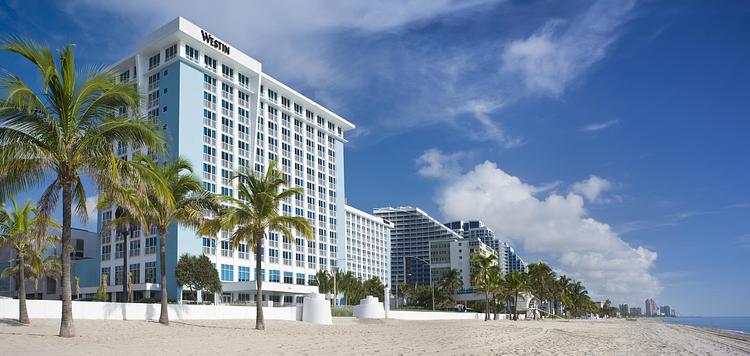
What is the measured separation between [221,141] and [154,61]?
1363cm

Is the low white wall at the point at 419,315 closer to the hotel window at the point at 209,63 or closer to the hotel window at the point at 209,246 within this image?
the hotel window at the point at 209,246

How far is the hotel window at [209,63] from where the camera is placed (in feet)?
257

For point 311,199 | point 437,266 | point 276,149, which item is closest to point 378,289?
point 311,199

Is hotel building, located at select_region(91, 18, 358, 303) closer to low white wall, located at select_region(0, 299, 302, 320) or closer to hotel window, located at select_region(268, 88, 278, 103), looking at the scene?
hotel window, located at select_region(268, 88, 278, 103)

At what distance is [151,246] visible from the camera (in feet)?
236

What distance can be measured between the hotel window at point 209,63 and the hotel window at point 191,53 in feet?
5.05

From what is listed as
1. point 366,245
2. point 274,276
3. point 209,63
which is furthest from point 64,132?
point 366,245

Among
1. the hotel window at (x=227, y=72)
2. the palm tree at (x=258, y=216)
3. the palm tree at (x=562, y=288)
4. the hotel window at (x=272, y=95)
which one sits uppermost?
the hotel window at (x=227, y=72)

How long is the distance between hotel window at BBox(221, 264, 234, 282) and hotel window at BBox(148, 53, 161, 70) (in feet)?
91.0

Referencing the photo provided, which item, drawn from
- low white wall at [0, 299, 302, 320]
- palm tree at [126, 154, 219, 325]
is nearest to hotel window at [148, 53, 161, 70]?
low white wall at [0, 299, 302, 320]

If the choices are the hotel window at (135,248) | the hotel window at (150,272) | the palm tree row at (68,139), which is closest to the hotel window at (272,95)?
the hotel window at (135,248)

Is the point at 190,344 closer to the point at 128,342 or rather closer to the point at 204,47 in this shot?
the point at 128,342

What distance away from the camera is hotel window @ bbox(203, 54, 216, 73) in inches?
3088

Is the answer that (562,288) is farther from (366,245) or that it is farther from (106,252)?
(106,252)
